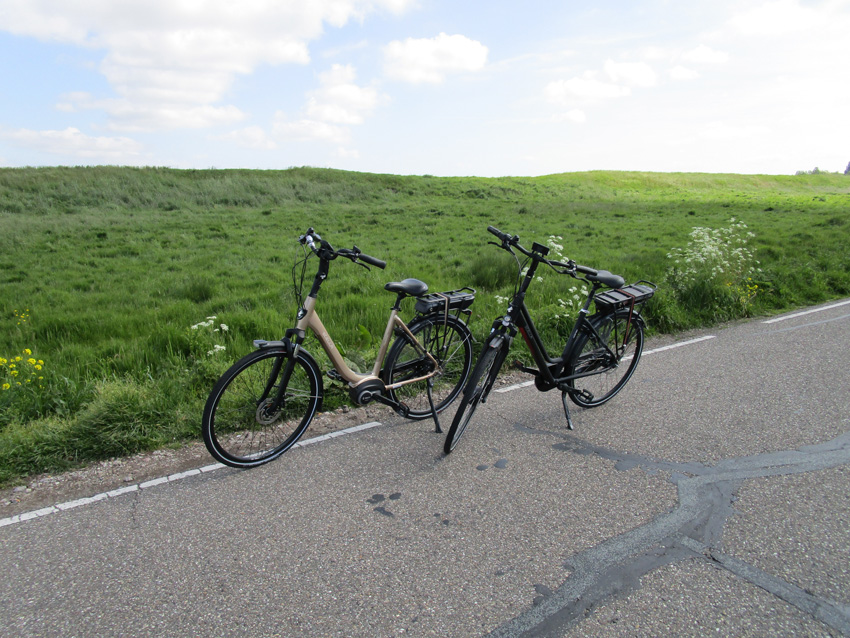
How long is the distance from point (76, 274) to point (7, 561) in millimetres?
10875

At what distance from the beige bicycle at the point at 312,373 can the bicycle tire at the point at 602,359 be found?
3.32ft

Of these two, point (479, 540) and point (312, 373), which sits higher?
point (312, 373)

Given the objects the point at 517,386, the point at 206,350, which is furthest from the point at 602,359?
the point at 206,350

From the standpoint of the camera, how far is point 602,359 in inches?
199

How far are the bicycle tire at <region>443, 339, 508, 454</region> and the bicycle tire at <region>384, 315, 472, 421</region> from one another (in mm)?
685

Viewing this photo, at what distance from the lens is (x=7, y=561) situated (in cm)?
294

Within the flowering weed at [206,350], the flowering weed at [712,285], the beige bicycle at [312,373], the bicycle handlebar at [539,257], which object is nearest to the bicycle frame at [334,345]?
the beige bicycle at [312,373]

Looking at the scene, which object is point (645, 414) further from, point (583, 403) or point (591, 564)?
point (591, 564)

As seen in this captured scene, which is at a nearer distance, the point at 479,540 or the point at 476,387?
the point at 479,540

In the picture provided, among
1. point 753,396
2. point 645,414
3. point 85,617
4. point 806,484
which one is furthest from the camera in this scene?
point 753,396

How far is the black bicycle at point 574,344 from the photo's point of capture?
4164 millimetres

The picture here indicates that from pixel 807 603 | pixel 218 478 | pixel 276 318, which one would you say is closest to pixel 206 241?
pixel 276 318

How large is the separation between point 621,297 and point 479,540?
9.34 ft

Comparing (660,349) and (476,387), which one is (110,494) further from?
(660,349)
